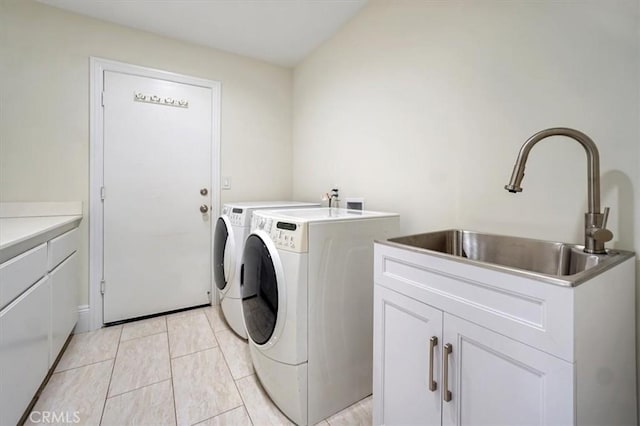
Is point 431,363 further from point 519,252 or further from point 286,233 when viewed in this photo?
point 286,233

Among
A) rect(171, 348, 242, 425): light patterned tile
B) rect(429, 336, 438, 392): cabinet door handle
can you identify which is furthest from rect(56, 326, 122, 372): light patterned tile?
rect(429, 336, 438, 392): cabinet door handle

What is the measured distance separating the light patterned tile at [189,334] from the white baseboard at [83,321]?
555mm

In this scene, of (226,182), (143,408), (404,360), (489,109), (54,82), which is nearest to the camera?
(404,360)

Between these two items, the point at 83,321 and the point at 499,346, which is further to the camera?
the point at 83,321

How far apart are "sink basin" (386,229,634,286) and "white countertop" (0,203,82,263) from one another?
4.96 ft

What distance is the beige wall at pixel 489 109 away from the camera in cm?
93

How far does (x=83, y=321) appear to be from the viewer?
7.01ft

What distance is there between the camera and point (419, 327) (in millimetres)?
932

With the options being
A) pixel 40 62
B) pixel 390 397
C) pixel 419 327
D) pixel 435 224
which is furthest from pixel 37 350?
pixel 435 224

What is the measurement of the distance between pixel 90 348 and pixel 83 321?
35 cm

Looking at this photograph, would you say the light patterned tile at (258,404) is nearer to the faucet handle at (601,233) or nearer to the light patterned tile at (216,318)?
the light patterned tile at (216,318)

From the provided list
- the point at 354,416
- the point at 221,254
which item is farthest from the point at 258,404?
the point at 221,254

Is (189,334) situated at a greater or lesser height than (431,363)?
lesser

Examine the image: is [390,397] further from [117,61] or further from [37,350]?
[117,61]
